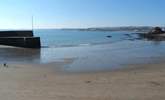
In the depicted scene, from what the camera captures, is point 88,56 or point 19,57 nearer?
point 19,57

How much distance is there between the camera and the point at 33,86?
32.6ft

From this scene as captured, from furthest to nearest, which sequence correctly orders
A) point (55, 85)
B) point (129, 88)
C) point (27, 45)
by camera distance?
point (27, 45) < point (55, 85) < point (129, 88)

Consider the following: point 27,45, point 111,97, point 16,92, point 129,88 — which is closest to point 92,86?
point 129,88

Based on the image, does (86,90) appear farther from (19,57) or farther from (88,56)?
(19,57)

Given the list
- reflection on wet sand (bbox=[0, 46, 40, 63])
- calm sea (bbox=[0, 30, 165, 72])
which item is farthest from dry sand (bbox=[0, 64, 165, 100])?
reflection on wet sand (bbox=[0, 46, 40, 63])

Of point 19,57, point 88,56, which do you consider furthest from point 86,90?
point 19,57

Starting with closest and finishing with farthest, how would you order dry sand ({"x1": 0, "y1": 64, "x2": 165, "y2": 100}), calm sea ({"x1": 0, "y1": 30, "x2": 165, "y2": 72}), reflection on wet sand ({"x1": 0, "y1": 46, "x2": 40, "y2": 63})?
dry sand ({"x1": 0, "y1": 64, "x2": 165, "y2": 100}) < calm sea ({"x1": 0, "y1": 30, "x2": 165, "y2": 72}) < reflection on wet sand ({"x1": 0, "y1": 46, "x2": 40, "y2": 63})

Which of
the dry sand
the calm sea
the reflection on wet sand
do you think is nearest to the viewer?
the dry sand

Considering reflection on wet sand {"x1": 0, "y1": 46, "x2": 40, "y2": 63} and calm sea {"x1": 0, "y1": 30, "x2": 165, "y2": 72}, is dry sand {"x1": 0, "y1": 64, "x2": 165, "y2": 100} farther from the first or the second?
reflection on wet sand {"x1": 0, "y1": 46, "x2": 40, "y2": 63}

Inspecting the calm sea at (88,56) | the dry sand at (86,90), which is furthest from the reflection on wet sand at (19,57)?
the dry sand at (86,90)

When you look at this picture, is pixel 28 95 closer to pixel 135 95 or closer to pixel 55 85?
pixel 55 85

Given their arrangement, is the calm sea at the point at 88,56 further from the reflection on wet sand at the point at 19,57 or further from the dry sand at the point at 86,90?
the dry sand at the point at 86,90

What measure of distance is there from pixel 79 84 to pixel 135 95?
2.61m

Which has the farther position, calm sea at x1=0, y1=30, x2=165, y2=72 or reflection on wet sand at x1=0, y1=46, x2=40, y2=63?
reflection on wet sand at x1=0, y1=46, x2=40, y2=63
